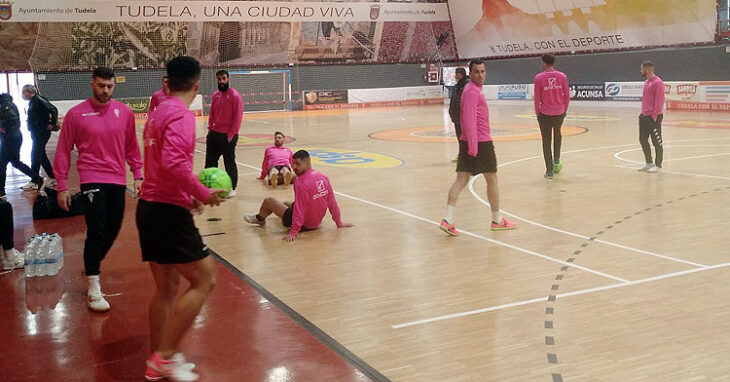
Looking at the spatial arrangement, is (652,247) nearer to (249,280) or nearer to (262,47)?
(249,280)

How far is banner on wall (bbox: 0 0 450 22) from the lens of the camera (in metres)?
33.2

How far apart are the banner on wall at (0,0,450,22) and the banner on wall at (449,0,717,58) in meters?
2.83

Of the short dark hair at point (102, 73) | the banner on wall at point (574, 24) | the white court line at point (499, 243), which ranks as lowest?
the white court line at point (499, 243)

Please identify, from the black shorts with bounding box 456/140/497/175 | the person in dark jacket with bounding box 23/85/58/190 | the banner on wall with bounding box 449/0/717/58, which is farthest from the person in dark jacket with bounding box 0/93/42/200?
the banner on wall with bounding box 449/0/717/58

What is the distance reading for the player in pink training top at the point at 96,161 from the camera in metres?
6.02

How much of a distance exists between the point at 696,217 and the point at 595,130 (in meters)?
13.4

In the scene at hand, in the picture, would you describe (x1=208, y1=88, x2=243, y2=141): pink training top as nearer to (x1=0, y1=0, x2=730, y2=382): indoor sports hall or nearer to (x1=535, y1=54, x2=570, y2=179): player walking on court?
(x1=0, y1=0, x2=730, y2=382): indoor sports hall

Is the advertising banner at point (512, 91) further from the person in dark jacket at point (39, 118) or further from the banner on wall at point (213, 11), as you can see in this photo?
the person in dark jacket at point (39, 118)

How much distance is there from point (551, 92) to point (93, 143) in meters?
8.99

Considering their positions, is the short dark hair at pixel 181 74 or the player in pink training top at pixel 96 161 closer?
the short dark hair at pixel 181 74

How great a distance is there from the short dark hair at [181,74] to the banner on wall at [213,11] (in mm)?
32369

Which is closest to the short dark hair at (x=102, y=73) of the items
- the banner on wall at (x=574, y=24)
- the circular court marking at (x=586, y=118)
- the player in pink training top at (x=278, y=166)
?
the player in pink training top at (x=278, y=166)

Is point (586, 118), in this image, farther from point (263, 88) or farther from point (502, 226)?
point (502, 226)

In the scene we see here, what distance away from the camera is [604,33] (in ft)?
109
